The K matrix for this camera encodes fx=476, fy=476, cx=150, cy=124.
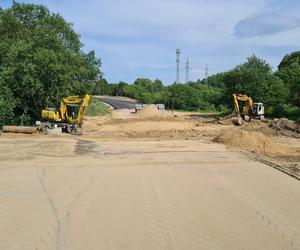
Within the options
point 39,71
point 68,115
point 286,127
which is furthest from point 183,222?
point 286,127

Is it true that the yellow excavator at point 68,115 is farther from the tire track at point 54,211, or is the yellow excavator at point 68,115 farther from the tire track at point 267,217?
the tire track at point 267,217

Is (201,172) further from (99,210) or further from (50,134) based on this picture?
(50,134)

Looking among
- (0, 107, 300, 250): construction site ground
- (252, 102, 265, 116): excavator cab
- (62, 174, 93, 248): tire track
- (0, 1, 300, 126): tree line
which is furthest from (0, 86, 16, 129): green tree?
(252, 102, 265, 116): excavator cab

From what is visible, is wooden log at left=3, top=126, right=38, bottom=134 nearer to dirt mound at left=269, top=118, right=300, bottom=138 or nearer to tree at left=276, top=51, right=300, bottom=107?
dirt mound at left=269, top=118, right=300, bottom=138

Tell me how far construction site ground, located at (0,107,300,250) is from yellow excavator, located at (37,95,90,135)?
11.2 m

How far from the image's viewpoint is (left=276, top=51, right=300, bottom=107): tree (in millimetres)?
55094

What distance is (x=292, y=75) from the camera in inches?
2596

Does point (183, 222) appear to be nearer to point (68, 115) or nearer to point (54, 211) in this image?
point (54, 211)

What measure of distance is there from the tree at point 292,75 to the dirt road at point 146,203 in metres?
39.4

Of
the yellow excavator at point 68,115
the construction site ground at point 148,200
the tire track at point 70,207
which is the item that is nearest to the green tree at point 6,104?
the yellow excavator at point 68,115

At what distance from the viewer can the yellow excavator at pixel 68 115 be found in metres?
31.7

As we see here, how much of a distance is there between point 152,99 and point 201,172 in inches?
3732

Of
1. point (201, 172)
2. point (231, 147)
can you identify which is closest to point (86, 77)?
point (231, 147)

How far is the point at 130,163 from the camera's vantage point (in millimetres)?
16984
